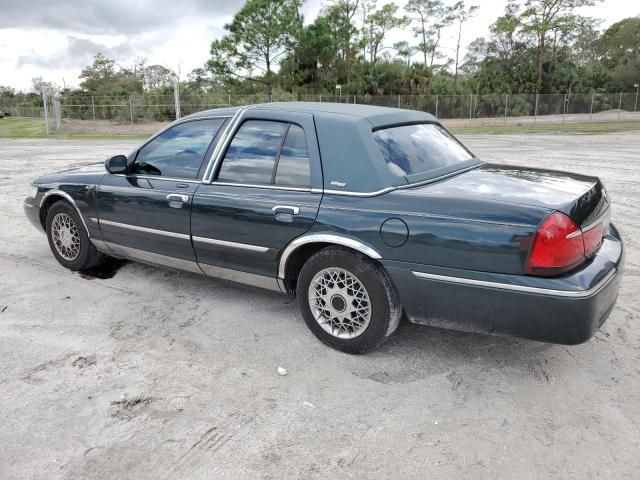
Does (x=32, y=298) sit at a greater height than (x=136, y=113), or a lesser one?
lesser

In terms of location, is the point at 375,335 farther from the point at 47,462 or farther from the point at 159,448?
the point at 47,462

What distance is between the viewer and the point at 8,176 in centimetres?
1190

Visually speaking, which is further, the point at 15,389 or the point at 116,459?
the point at 15,389

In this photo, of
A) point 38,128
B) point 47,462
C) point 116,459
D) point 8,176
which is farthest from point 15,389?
point 38,128

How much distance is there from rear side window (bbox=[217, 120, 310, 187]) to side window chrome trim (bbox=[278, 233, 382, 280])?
375 mm

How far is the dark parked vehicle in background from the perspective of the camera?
2879mm

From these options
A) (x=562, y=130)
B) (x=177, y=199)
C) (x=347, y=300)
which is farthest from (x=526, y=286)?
(x=562, y=130)

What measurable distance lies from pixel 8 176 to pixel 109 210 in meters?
8.91

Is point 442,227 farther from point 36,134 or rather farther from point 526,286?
point 36,134

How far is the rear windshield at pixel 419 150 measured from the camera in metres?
3.52

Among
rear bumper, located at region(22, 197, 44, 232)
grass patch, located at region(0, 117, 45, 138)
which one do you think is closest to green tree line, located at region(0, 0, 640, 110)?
grass patch, located at region(0, 117, 45, 138)

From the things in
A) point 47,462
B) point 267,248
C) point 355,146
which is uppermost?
point 355,146

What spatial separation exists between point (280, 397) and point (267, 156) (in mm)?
1683

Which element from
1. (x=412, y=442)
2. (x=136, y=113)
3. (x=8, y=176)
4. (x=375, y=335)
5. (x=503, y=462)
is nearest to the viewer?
(x=503, y=462)
